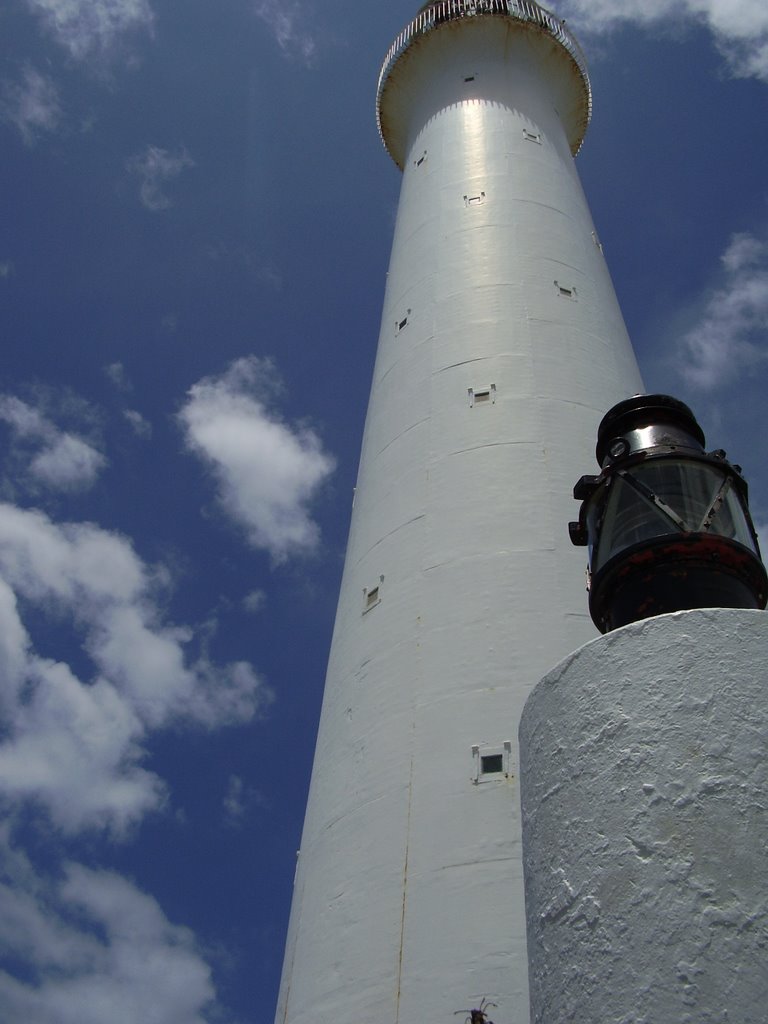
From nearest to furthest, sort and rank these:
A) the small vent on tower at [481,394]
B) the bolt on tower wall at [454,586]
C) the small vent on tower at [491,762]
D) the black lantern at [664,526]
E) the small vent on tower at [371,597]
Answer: the black lantern at [664,526], the bolt on tower wall at [454,586], the small vent on tower at [491,762], the small vent on tower at [371,597], the small vent on tower at [481,394]

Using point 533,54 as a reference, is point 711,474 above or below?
below

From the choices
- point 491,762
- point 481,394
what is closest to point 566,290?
point 481,394

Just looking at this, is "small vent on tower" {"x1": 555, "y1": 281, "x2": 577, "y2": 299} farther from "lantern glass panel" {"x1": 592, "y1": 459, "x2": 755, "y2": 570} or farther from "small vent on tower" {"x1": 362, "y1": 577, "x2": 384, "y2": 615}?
"lantern glass panel" {"x1": 592, "y1": 459, "x2": 755, "y2": 570}

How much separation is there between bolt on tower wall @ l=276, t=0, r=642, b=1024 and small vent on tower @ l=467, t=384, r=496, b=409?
3 centimetres

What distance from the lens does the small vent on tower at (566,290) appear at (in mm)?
13541

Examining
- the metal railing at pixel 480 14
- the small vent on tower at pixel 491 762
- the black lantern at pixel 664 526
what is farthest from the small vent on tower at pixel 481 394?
the metal railing at pixel 480 14

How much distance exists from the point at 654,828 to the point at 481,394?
928 centimetres

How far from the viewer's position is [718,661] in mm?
2863

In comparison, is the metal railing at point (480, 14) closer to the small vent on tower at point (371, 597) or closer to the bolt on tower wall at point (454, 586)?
the bolt on tower wall at point (454, 586)

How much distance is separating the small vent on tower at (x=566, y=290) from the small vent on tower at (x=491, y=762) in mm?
7315

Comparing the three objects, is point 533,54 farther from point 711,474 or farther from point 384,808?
point 711,474

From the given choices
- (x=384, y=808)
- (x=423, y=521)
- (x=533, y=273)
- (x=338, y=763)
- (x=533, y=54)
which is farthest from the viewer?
(x=533, y=54)

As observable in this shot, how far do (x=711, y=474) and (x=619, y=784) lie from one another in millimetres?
1278

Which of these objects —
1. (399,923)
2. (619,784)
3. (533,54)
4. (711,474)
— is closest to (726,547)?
(711,474)
